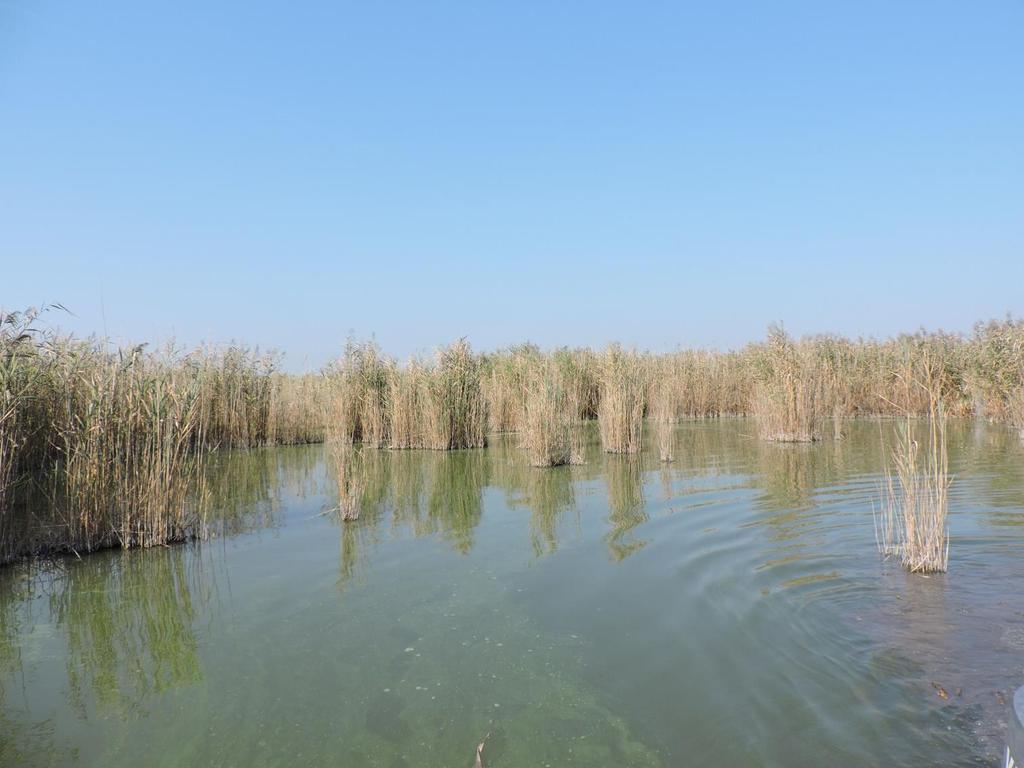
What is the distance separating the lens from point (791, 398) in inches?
512

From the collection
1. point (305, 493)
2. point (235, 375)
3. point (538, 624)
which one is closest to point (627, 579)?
point (538, 624)

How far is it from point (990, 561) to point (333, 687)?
4789 mm

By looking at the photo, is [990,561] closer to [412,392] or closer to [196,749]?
[196,749]

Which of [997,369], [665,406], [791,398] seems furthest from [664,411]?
[997,369]

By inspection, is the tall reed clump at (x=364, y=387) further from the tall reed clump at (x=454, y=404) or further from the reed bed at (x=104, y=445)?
the reed bed at (x=104, y=445)

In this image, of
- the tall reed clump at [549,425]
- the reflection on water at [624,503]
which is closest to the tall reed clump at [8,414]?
the reflection on water at [624,503]

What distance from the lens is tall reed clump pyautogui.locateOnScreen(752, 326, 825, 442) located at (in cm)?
1298

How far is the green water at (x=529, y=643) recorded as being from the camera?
9.34ft

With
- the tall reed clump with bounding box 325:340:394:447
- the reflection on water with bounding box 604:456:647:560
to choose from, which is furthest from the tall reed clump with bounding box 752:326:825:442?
the tall reed clump with bounding box 325:340:394:447

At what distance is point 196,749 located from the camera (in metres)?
Answer: 2.88

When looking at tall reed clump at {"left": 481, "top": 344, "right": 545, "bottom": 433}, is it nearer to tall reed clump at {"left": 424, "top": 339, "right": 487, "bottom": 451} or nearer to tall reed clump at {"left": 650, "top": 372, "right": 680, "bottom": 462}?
tall reed clump at {"left": 424, "top": 339, "right": 487, "bottom": 451}

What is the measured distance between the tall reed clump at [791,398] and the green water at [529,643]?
606 centimetres

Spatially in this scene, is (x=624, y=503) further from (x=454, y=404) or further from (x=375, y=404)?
(x=375, y=404)

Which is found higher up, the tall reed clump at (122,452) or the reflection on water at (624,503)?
the tall reed clump at (122,452)
